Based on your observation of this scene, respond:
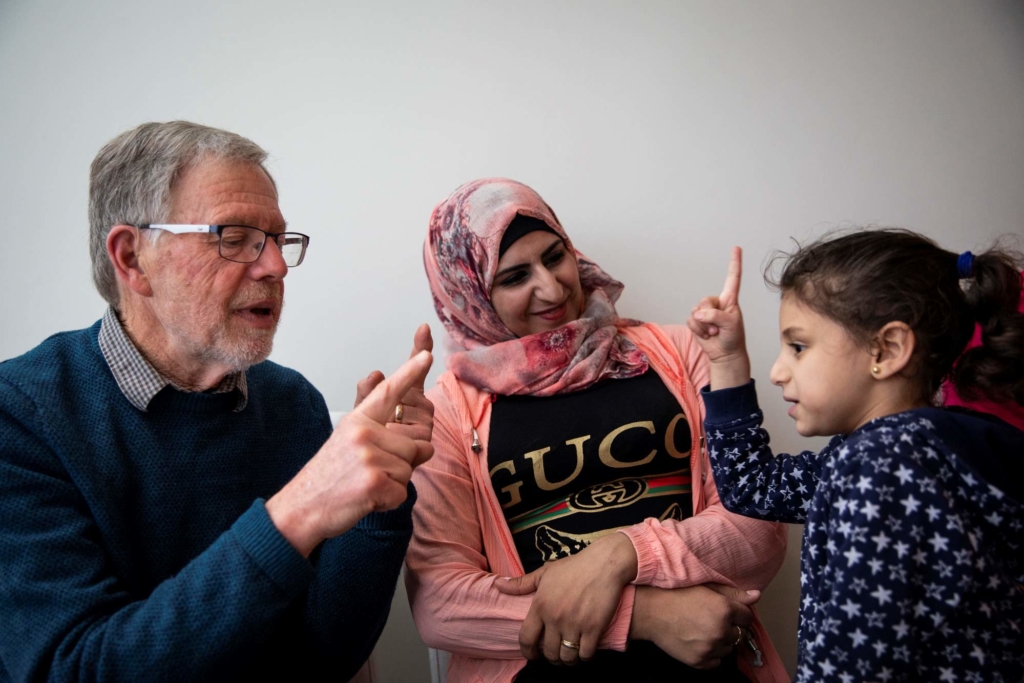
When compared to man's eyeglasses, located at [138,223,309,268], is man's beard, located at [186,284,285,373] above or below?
below

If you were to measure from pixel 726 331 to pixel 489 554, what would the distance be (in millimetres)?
674

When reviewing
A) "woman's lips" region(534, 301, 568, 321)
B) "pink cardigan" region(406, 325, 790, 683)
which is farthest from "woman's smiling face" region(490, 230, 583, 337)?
"pink cardigan" region(406, 325, 790, 683)

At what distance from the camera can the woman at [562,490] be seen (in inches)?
51.8

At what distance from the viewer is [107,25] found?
73.4 inches

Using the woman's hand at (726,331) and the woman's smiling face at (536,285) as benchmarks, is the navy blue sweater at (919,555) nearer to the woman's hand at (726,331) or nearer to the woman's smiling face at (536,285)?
the woman's hand at (726,331)

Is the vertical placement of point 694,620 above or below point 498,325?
below

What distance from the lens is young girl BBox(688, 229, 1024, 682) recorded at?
34.7 inches

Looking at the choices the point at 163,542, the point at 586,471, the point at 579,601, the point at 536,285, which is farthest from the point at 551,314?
the point at 163,542

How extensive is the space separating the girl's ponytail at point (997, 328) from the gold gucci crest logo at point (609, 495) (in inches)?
26.0

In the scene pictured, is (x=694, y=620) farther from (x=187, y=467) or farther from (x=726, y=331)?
(x=187, y=467)

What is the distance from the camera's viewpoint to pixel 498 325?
1648mm

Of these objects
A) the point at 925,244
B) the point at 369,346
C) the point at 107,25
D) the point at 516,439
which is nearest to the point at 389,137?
the point at 369,346

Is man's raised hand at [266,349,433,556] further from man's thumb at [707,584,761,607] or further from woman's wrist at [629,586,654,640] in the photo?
man's thumb at [707,584,761,607]

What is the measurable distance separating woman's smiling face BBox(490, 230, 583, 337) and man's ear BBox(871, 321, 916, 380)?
70 centimetres
